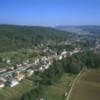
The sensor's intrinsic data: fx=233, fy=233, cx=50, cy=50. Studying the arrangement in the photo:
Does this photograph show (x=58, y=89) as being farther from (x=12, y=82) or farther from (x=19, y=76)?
(x=19, y=76)

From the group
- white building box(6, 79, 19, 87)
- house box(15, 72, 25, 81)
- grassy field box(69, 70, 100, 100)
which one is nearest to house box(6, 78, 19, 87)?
white building box(6, 79, 19, 87)

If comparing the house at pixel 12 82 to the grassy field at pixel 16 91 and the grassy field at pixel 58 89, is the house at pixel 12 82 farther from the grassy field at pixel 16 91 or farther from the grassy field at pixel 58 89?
the grassy field at pixel 58 89

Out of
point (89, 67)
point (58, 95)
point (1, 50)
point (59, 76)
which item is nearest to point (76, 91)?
point (58, 95)

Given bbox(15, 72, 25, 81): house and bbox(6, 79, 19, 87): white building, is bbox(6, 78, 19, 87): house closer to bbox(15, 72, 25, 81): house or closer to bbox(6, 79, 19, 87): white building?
bbox(6, 79, 19, 87): white building

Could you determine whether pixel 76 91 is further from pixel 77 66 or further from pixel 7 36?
pixel 7 36

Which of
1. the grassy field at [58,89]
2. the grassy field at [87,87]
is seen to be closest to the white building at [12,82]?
the grassy field at [58,89]

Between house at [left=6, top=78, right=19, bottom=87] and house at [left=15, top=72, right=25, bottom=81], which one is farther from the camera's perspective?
house at [left=15, top=72, right=25, bottom=81]
